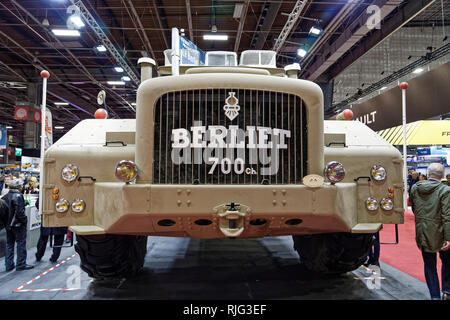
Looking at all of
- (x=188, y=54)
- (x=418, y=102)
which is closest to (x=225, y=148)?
(x=188, y=54)

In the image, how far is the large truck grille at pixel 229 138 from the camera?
10.3 ft

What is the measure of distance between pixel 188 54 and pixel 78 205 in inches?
108

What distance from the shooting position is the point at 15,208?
5.73 meters

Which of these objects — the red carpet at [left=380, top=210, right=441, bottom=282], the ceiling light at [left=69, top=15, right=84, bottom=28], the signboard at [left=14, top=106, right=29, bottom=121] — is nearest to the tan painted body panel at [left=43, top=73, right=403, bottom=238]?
the red carpet at [left=380, top=210, right=441, bottom=282]

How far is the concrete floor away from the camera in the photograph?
404cm

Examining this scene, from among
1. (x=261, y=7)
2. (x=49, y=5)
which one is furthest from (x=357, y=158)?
(x=49, y=5)

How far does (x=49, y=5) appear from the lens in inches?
465

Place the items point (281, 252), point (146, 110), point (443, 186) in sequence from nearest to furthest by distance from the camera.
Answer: point (146, 110)
point (443, 186)
point (281, 252)

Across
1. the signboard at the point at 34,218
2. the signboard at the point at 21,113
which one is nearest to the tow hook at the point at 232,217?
the signboard at the point at 34,218

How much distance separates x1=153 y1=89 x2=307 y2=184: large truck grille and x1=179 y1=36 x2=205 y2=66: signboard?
71.2 inches

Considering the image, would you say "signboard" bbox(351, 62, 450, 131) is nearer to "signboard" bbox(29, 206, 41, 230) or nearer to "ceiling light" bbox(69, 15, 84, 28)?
"signboard" bbox(29, 206, 41, 230)

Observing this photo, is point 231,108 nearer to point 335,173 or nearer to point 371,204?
point 335,173
